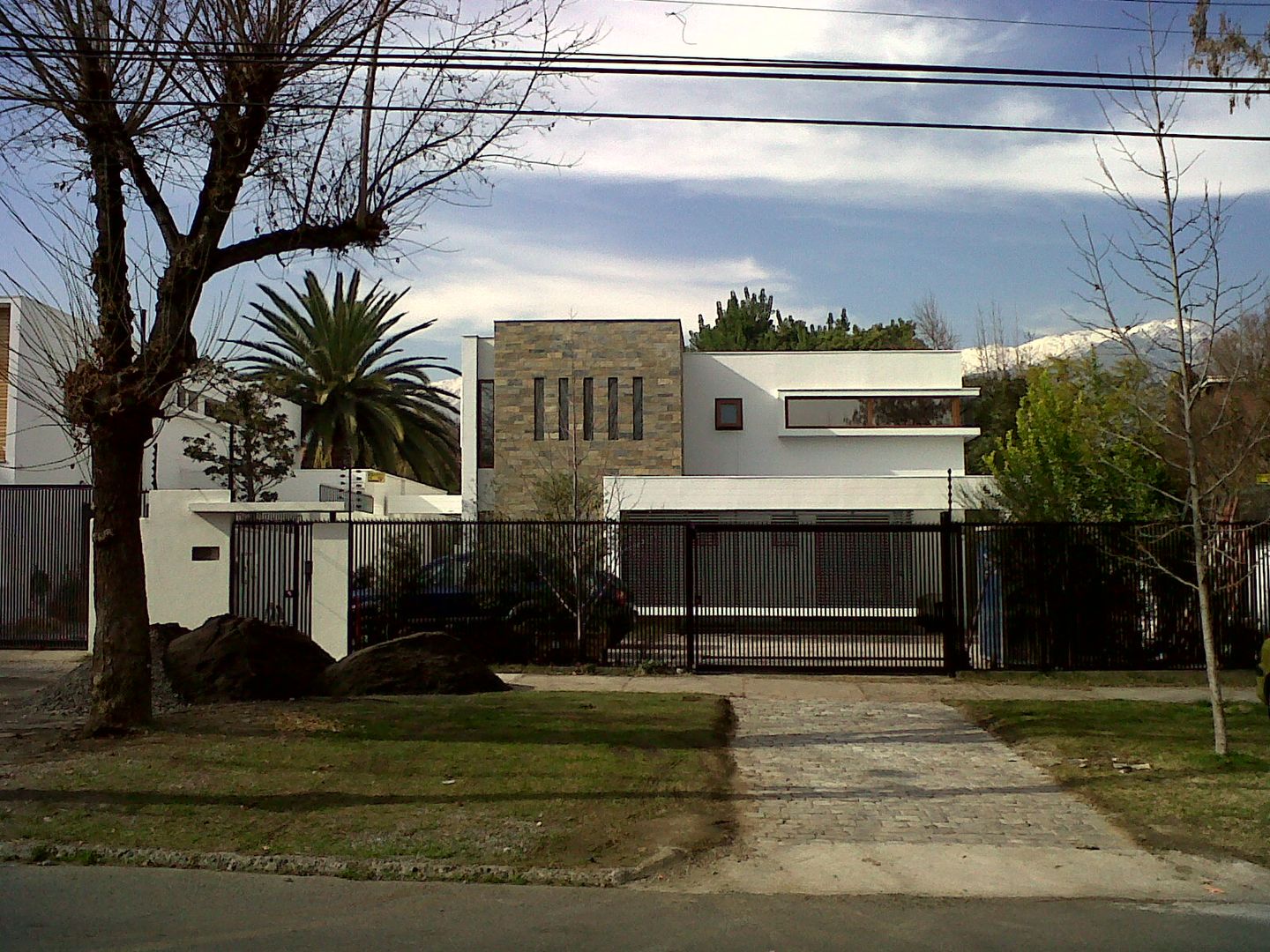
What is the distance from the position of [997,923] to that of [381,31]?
31.1 feet

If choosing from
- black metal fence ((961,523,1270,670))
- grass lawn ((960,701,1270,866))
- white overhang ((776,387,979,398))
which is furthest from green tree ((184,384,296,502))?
grass lawn ((960,701,1270,866))

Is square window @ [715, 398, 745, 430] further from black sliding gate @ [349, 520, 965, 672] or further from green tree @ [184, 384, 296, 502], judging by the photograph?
black sliding gate @ [349, 520, 965, 672]

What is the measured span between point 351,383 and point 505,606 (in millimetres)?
19438

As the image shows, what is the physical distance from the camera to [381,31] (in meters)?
11.4

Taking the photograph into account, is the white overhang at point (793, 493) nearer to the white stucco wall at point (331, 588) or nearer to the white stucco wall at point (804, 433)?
the white stucco wall at point (804, 433)

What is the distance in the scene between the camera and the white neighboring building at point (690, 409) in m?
33.6

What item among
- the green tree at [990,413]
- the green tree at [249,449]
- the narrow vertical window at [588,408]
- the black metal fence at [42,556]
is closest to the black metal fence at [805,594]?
the black metal fence at [42,556]

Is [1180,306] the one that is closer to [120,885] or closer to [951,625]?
[951,625]

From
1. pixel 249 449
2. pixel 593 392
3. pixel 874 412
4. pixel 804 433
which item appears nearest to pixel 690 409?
pixel 593 392

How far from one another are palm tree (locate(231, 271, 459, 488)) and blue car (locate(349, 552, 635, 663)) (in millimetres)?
16174

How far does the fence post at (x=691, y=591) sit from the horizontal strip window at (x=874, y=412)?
712 inches

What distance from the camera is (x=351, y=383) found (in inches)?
1393

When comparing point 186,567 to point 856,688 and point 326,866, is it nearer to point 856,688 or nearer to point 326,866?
point 856,688

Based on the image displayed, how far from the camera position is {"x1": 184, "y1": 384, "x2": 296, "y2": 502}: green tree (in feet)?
91.6
